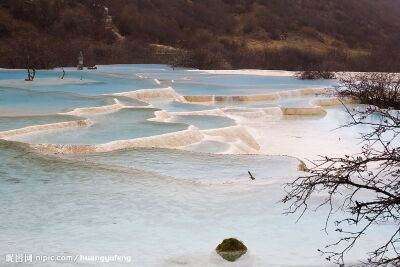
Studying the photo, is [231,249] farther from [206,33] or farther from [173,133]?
[206,33]

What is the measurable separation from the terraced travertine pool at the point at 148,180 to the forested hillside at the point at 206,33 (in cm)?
941

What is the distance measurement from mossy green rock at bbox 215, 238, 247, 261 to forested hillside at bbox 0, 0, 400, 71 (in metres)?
14.5

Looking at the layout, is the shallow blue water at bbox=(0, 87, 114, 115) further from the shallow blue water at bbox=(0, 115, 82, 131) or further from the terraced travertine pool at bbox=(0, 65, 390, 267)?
the shallow blue water at bbox=(0, 115, 82, 131)

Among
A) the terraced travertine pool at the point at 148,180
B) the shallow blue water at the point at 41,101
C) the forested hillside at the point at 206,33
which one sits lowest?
the terraced travertine pool at the point at 148,180

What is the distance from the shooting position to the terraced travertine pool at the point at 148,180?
341 centimetres

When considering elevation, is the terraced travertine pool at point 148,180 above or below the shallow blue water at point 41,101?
below

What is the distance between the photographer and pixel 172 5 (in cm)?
3234

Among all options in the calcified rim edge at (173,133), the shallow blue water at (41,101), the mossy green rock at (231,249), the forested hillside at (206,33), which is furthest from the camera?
the forested hillside at (206,33)

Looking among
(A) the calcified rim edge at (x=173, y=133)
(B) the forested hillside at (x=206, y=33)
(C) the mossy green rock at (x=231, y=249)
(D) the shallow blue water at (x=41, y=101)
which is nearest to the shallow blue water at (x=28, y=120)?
(A) the calcified rim edge at (x=173, y=133)

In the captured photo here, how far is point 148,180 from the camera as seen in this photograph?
190 inches

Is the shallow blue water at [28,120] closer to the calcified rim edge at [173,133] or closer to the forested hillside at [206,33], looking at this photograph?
the calcified rim edge at [173,133]

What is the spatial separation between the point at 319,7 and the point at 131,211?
33.5m

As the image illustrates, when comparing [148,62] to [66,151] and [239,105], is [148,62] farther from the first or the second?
[66,151]

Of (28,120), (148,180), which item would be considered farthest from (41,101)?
(148,180)
